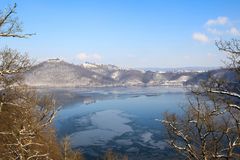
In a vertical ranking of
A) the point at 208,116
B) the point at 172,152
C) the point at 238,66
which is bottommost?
the point at 172,152

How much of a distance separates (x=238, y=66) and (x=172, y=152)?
31.2 metres

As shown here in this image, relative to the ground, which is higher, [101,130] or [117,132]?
[101,130]

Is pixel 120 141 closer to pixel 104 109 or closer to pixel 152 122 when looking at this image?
pixel 152 122

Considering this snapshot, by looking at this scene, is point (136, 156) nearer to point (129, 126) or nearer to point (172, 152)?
point (172, 152)

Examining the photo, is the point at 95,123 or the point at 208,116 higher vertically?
the point at 208,116

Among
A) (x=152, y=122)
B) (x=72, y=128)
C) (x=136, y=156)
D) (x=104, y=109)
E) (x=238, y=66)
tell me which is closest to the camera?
(x=238, y=66)

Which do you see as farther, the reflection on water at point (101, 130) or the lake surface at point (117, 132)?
the reflection on water at point (101, 130)

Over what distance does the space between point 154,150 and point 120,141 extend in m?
6.47

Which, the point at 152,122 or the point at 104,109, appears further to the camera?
the point at 104,109

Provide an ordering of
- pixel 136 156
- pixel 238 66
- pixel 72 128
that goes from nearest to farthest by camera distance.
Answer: pixel 238 66
pixel 136 156
pixel 72 128

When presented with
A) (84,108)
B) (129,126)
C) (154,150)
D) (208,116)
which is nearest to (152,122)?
(129,126)

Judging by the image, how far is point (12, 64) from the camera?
336 inches

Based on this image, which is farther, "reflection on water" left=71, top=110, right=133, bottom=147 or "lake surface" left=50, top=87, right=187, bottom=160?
"reflection on water" left=71, top=110, right=133, bottom=147

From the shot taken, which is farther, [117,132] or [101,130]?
[101,130]
